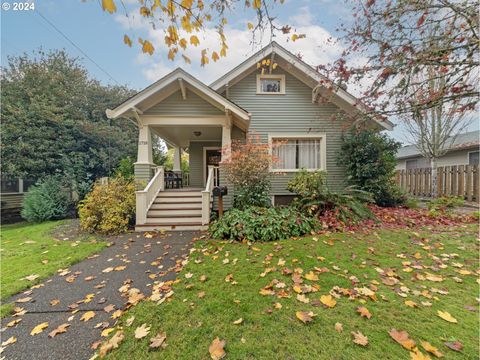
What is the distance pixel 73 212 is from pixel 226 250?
9753 millimetres

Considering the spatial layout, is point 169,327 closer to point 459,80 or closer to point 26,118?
point 459,80

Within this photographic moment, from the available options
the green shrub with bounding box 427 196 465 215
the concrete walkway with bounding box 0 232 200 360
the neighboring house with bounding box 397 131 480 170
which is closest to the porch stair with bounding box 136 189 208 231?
the concrete walkway with bounding box 0 232 200 360

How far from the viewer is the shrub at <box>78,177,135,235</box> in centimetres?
643

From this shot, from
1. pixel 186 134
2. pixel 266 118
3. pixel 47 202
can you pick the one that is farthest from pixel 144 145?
pixel 47 202

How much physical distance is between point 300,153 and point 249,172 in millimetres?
3607

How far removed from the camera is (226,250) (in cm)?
464

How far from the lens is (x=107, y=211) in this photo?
6.56m

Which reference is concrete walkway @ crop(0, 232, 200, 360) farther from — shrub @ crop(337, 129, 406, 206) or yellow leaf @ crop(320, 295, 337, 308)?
shrub @ crop(337, 129, 406, 206)

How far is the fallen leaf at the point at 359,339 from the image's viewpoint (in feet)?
6.26

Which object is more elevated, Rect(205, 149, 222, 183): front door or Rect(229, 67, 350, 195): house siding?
Rect(229, 67, 350, 195): house siding

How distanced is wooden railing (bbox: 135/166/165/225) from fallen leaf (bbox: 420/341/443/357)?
6647mm

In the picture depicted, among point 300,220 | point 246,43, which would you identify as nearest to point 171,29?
point 246,43

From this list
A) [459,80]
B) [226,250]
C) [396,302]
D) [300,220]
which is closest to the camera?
[396,302]

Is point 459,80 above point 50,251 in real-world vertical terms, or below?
above
